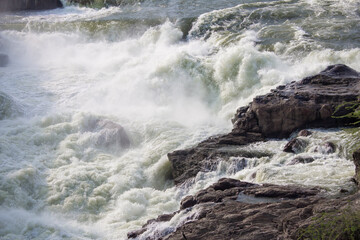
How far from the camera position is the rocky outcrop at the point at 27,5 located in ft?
90.6

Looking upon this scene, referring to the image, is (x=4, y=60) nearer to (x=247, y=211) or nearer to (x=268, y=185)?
(x=268, y=185)

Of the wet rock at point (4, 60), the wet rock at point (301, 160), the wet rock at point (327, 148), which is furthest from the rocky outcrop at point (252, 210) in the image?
the wet rock at point (4, 60)

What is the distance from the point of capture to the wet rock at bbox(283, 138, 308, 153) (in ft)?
31.4

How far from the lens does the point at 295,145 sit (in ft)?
31.7

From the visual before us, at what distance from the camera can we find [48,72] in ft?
61.4

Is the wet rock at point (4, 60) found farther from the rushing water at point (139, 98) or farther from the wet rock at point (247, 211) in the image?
the wet rock at point (247, 211)

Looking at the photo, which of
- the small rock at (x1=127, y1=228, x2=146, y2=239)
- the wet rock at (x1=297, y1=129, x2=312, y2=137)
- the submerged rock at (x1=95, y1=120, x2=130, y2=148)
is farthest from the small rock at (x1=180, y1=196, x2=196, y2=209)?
the submerged rock at (x1=95, y1=120, x2=130, y2=148)

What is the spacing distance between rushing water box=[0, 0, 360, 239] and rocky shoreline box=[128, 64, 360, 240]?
0.45m

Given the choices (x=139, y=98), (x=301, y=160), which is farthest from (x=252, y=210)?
(x=139, y=98)

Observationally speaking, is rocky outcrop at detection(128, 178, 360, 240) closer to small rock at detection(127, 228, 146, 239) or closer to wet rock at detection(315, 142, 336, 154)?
small rock at detection(127, 228, 146, 239)

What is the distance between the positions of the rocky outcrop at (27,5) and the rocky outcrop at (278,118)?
1987 centimetres

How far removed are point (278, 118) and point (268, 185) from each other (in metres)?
3.53

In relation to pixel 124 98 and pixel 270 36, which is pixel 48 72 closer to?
pixel 124 98

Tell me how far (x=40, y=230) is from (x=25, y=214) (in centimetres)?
85
